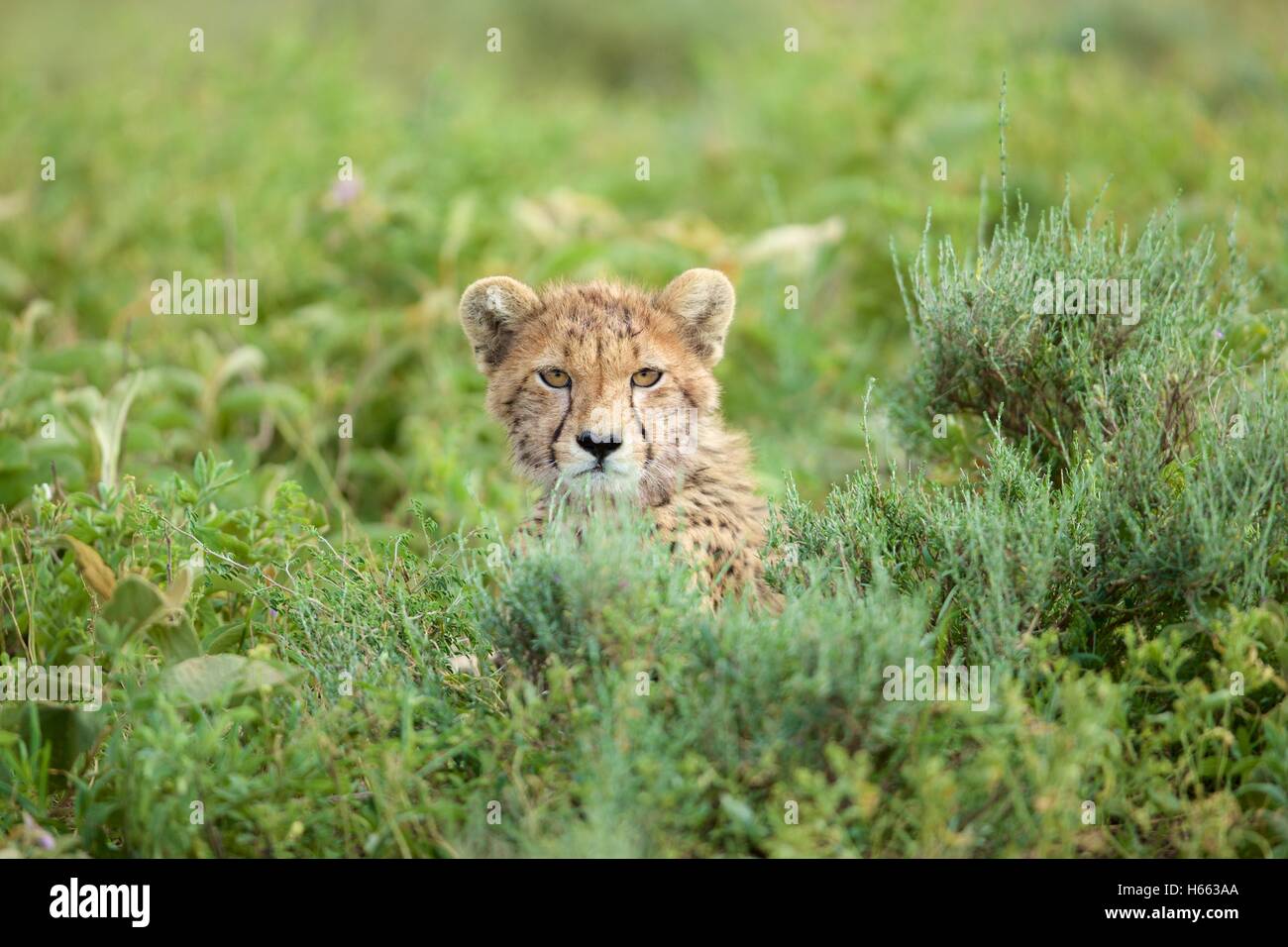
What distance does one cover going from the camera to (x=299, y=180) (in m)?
8.59

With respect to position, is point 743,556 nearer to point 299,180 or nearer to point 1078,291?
point 1078,291

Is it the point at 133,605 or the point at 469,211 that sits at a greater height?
the point at 469,211

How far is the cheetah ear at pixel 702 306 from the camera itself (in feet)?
14.8

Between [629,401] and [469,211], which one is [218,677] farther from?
[469,211]

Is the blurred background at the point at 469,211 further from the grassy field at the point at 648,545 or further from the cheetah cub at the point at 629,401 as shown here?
the cheetah cub at the point at 629,401

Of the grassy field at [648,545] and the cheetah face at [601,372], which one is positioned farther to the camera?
the cheetah face at [601,372]

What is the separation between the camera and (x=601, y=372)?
4215mm

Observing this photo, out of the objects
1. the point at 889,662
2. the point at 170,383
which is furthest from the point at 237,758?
the point at 170,383

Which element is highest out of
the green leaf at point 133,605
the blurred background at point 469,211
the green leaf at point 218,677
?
the blurred background at point 469,211

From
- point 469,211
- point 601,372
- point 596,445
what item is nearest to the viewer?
point 596,445

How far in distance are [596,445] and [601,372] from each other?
269 mm

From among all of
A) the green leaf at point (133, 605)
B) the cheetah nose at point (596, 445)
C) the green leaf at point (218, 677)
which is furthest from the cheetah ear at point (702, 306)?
the green leaf at point (133, 605)

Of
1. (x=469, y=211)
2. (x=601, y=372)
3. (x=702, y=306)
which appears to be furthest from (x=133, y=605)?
(x=469, y=211)

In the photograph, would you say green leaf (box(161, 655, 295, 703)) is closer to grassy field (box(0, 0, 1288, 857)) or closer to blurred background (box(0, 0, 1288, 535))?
grassy field (box(0, 0, 1288, 857))
